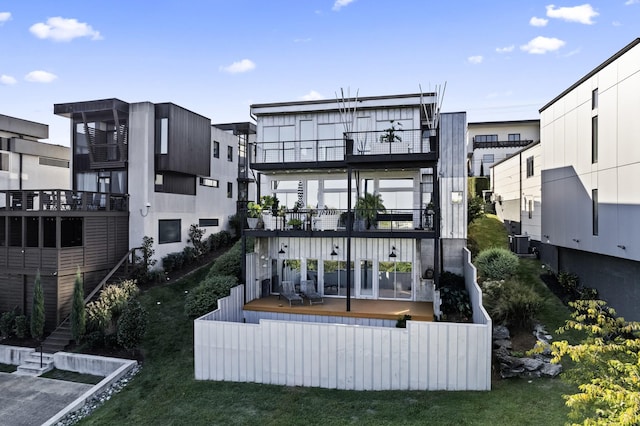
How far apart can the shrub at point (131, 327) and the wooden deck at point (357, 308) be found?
3669 millimetres

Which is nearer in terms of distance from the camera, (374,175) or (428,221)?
(428,221)

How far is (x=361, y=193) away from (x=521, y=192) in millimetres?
11818

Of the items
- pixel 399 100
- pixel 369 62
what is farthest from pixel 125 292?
pixel 369 62

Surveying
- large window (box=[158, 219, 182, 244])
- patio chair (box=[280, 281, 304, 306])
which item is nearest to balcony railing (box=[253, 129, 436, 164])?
patio chair (box=[280, 281, 304, 306])

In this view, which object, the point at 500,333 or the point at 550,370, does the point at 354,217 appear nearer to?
the point at 500,333

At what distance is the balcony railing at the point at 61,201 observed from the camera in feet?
56.1

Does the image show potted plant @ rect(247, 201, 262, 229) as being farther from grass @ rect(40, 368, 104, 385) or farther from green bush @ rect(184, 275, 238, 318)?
grass @ rect(40, 368, 104, 385)

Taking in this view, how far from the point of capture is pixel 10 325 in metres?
15.8

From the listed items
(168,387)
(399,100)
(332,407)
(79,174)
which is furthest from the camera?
(79,174)

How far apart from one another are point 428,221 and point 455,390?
23.5ft

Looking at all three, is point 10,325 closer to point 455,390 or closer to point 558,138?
point 455,390

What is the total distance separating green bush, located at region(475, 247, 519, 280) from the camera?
15102mm

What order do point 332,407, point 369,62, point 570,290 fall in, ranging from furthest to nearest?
point 369,62 < point 570,290 < point 332,407

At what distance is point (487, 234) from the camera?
2077cm
